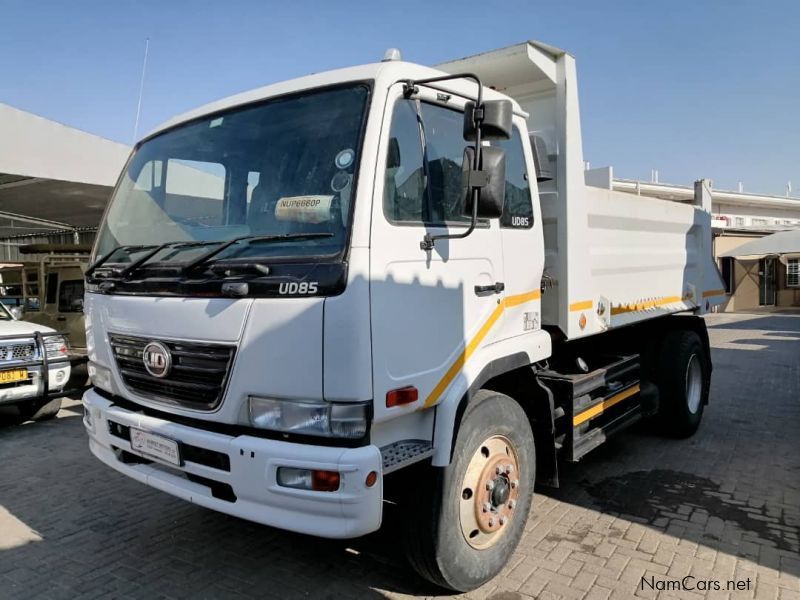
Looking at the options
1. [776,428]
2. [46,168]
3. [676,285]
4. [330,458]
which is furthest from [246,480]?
[46,168]

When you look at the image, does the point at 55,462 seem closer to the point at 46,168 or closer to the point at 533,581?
the point at 533,581

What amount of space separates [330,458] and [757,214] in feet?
111

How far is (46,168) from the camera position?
10109mm

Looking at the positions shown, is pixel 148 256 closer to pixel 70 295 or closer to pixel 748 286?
pixel 70 295

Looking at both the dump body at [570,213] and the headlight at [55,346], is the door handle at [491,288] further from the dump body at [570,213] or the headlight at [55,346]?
the headlight at [55,346]

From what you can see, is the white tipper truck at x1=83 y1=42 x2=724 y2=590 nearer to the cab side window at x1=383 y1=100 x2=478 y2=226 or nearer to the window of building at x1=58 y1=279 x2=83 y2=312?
the cab side window at x1=383 y1=100 x2=478 y2=226

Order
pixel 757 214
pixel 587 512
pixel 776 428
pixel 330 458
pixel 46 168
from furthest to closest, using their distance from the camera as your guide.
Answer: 1. pixel 757 214
2. pixel 46 168
3. pixel 776 428
4. pixel 587 512
5. pixel 330 458

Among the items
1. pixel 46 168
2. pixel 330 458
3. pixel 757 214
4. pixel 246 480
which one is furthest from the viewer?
pixel 757 214

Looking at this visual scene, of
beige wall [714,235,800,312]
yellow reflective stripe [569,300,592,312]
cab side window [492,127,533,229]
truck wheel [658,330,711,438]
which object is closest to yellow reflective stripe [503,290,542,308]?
yellow reflective stripe [569,300,592,312]

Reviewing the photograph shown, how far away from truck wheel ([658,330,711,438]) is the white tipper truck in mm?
2245

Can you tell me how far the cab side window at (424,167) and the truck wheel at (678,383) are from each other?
3.78 metres

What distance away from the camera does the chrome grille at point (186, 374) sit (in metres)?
2.72

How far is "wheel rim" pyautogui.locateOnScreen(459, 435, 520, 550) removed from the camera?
3109 millimetres

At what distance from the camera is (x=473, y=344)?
3.11 metres
